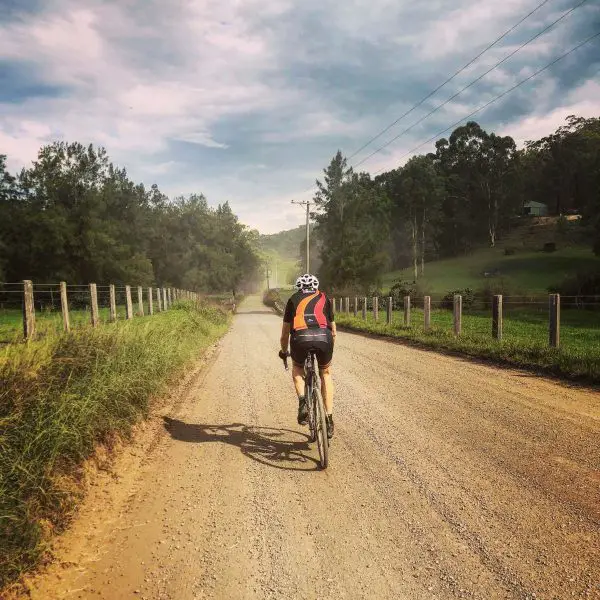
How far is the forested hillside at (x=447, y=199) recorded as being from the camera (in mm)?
52562

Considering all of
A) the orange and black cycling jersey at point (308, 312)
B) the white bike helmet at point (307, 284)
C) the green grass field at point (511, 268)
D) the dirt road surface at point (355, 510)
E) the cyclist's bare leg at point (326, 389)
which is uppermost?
the green grass field at point (511, 268)

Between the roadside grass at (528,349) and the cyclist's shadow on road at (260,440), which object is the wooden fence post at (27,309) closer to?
the cyclist's shadow on road at (260,440)

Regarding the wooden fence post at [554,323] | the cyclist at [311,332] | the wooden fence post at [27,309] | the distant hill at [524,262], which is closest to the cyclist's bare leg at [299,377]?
the cyclist at [311,332]

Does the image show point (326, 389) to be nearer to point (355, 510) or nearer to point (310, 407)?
point (310, 407)

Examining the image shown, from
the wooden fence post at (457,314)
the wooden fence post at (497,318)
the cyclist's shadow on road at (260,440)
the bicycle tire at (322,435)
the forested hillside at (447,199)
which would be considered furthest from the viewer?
the forested hillside at (447,199)

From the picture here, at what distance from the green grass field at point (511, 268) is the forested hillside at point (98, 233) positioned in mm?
32434

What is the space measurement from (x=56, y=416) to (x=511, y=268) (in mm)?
59580

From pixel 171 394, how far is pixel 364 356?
5.61 meters

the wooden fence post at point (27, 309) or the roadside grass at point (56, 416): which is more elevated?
the wooden fence post at point (27, 309)

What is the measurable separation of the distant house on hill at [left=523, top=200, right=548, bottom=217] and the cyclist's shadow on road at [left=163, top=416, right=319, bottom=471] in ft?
304

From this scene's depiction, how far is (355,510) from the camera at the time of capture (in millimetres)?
3637

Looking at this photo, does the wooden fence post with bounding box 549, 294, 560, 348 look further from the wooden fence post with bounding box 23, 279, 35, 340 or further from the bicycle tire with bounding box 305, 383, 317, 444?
the wooden fence post with bounding box 23, 279, 35, 340

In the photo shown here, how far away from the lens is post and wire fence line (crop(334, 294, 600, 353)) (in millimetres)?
11840

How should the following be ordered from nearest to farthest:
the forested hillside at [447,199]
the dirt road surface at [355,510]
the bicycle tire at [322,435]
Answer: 1. the dirt road surface at [355,510]
2. the bicycle tire at [322,435]
3. the forested hillside at [447,199]
